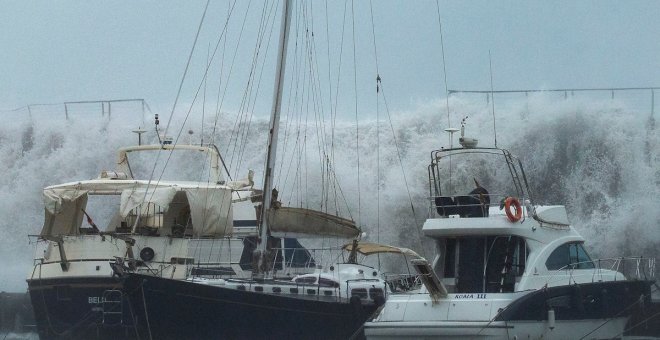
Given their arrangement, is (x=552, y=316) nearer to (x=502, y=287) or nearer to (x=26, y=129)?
(x=502, y=287)

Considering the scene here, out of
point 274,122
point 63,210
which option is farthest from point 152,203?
point 274,122

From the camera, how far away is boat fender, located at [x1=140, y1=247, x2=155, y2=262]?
3856 cm

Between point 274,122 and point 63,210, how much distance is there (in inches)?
282

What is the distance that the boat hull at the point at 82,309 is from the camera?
3719 centimetres

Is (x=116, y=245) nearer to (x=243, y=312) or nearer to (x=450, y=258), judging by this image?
(x=243, y=312)

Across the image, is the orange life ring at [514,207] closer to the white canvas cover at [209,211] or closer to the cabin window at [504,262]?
the cabin window at [504,262]

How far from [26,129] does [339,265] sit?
120ft

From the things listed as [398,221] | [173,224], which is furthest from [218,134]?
[173,224]

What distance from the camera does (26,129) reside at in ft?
224

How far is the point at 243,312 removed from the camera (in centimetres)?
3303

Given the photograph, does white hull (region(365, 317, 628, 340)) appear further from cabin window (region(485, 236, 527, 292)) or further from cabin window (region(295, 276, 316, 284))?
cabin window (region(295, 276, 316, 284))

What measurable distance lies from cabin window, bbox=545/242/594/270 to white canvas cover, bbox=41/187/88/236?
14.8 m

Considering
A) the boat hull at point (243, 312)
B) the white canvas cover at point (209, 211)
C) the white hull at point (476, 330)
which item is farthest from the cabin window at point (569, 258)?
the white canvas cover at point (209, 211)

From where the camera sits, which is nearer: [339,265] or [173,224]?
[339,265]
